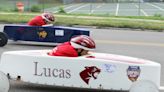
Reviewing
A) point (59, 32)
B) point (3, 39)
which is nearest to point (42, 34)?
point (59, 32)

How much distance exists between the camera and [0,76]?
289 inches

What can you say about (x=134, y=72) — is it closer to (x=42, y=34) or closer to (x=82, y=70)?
(x=82, y=70)

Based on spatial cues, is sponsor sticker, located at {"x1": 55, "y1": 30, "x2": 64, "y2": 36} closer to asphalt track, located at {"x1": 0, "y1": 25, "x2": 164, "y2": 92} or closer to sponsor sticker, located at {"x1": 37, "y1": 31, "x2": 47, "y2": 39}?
sponsor sticker, located at {"x1": 37, "y1": 31, "x2": 47, "y2": 39}

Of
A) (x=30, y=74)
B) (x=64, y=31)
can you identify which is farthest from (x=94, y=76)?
(x=64, y=31)

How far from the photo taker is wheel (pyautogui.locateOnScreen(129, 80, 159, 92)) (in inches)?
276

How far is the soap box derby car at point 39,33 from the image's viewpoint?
14.6 m

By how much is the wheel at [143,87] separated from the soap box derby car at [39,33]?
24.1ft

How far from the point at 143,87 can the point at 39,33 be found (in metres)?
8.00

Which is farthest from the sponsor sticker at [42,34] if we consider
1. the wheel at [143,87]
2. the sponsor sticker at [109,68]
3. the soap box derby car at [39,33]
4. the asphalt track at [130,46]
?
the wheel at [143,87]

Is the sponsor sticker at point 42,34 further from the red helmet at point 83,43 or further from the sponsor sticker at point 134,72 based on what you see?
the sponsor sticker at point 134,72

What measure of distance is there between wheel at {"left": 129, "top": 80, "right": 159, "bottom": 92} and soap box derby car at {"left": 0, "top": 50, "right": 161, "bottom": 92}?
26 centimetres

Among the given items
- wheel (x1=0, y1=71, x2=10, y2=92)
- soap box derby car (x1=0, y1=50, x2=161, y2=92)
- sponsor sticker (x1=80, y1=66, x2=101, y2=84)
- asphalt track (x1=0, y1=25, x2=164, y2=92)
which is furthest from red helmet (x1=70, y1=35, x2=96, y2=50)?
asphalt track (x1=0, y1=25, x2=164, y2=92)

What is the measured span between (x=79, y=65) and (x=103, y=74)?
0.37 metres

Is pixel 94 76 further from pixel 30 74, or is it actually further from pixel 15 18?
pixel 15 18
